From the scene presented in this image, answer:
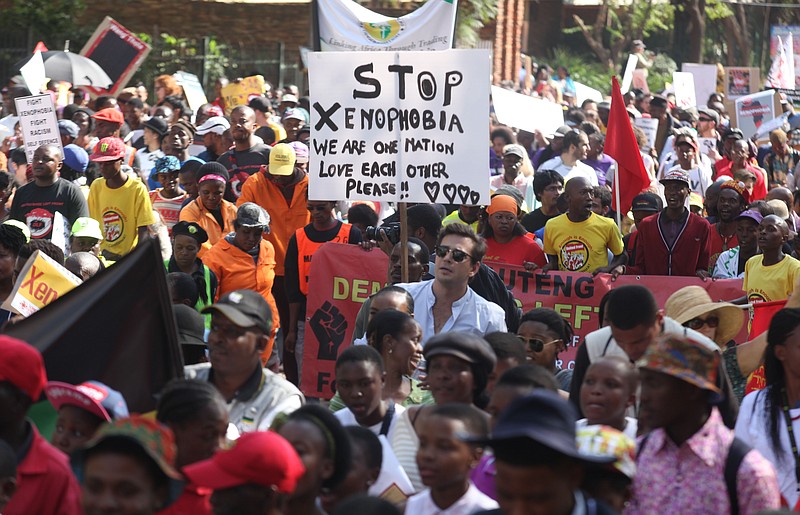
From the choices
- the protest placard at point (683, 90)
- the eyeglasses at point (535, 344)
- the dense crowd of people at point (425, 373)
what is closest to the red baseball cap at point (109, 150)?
the dense crowd of people at point (425, 373)

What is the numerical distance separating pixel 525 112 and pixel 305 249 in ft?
27.9

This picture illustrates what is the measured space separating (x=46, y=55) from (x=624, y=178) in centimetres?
1283

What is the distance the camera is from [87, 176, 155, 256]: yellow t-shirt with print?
35.5 ft

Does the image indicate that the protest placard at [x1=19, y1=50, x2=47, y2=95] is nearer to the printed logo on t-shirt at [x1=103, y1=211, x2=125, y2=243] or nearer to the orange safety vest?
the printed logo on t-shirt at [x1=103, y1=211, x2=125, y2=243]

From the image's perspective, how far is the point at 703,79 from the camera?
88.1ft

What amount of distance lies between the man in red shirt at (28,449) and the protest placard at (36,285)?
2721 millimetres

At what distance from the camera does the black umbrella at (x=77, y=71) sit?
67.6 ft

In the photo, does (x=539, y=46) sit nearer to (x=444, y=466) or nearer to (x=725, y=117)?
(x=725, y=117)

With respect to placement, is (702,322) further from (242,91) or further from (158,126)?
(242,91)

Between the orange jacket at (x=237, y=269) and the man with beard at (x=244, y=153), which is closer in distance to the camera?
the orange jacket at (x=237, y=269)

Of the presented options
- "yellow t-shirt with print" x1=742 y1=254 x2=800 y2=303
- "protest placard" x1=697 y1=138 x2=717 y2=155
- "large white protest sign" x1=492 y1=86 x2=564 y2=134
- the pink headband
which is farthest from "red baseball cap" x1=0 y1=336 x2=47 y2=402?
"protest placard" x1=697 y1=138 x2=717 y2=155

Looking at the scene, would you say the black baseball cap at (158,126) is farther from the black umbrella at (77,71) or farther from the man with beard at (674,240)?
the man with beard at (674,240)

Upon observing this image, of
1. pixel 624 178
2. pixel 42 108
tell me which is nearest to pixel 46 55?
pixel 42 108

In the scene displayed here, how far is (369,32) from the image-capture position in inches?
485
